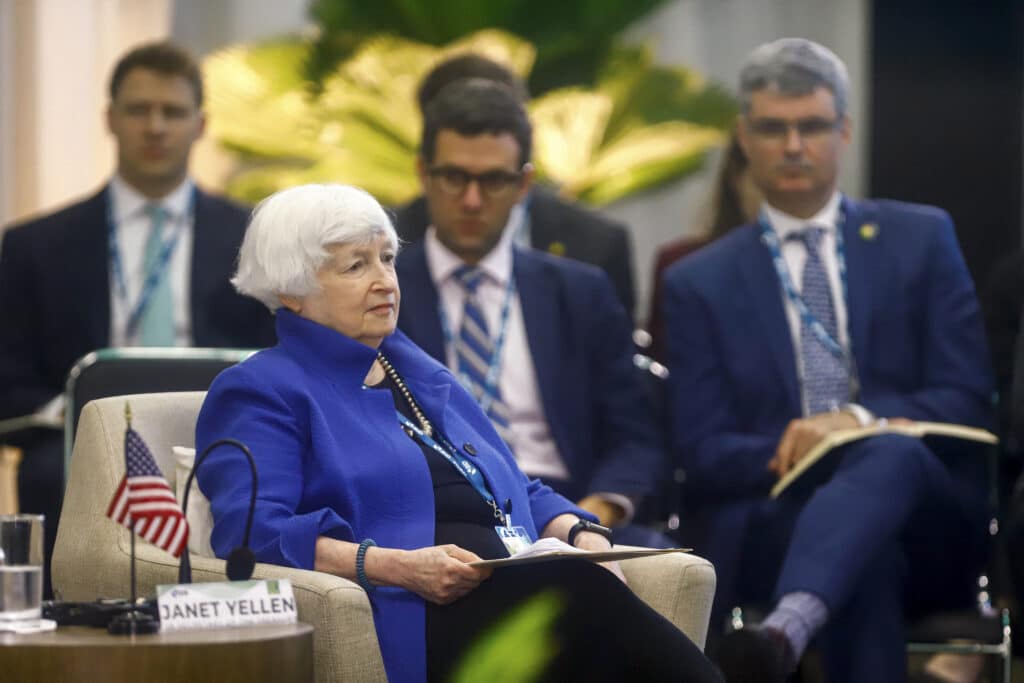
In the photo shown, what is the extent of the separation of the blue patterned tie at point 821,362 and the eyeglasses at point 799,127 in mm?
378

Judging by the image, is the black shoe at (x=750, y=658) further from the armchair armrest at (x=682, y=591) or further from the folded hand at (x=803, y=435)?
the folded hand at (x=803, y=435)

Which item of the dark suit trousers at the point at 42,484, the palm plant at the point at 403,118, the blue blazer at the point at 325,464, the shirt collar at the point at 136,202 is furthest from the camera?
the palm plant at the point at 403,118

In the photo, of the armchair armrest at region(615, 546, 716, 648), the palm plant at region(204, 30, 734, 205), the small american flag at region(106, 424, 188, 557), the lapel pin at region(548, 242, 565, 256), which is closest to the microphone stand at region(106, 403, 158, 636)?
the small american flag at region(106, 424, 188, 557)

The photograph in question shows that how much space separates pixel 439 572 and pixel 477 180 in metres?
1.54

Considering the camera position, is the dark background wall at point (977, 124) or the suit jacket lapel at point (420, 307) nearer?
the suit jacket lapel at point (420, 307)

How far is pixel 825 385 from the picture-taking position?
4.14m

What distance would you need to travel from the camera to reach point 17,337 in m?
4.70

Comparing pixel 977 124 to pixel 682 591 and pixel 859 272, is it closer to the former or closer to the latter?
pixel 859 272

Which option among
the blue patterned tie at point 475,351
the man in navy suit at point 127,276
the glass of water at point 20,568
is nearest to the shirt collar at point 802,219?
the blue patterned tie at point 475,351

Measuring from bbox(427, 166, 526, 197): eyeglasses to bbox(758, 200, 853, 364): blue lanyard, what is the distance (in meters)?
0.63

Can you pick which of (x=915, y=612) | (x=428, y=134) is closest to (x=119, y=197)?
(x=428, y=134)

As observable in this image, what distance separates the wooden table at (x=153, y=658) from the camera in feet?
7.83

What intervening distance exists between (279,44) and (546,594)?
227 inches

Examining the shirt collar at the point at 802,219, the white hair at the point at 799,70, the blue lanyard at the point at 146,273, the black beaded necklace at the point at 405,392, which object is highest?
the white hair at the point at 799,70
